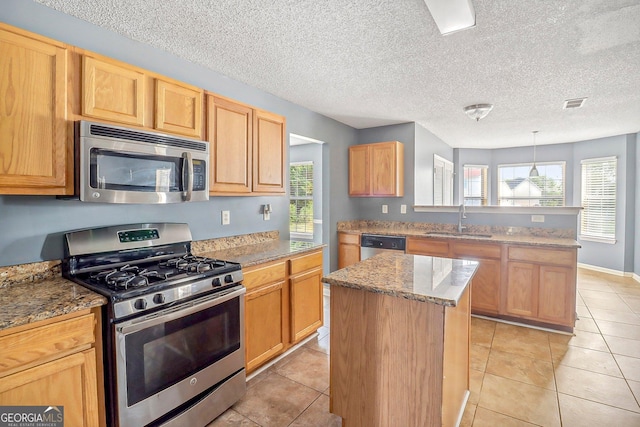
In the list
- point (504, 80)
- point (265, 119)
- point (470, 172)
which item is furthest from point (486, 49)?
point (470, 172)

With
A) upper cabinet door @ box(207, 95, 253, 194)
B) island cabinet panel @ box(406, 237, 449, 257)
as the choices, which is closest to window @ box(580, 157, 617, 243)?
island cabinet panel @ box(406, 237, 449, 257)

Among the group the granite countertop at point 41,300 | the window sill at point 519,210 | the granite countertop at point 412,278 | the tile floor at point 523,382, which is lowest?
the tile floor at point 523,382

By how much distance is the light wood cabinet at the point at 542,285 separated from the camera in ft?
10.1

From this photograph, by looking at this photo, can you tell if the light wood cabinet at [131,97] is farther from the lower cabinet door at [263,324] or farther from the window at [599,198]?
the window at [599,198]

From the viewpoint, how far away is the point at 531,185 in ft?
22.4

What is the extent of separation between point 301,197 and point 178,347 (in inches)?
151

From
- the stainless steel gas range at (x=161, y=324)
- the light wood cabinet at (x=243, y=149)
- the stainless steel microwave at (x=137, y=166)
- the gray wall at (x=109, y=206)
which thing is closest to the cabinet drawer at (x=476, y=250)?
the gray wall at (x=109, y=206)

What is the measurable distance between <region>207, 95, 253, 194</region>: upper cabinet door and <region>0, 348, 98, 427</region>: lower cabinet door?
135cm

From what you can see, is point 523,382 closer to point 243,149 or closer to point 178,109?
point 243,149

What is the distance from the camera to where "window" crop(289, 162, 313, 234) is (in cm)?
528

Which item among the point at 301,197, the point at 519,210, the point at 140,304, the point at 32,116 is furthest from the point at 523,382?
the point at 301,197

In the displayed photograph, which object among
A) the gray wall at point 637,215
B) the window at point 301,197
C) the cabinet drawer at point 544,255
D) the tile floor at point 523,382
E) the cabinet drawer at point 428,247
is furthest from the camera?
the window at point 301,197

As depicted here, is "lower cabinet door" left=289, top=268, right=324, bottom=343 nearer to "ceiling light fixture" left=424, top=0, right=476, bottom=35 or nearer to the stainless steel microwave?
the stainless steel microwave

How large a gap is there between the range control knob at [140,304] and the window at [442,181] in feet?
16.8
